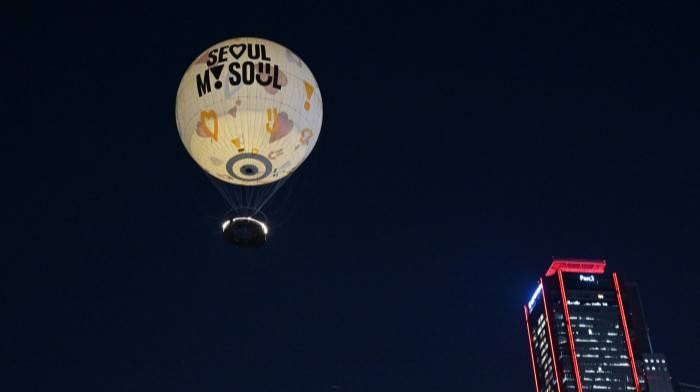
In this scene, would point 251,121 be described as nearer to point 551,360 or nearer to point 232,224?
point 232,224

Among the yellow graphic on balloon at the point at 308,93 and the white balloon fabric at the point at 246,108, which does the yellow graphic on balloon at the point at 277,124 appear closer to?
the white balloon fabric at the point at 246,108

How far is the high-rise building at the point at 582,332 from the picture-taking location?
12519 cm

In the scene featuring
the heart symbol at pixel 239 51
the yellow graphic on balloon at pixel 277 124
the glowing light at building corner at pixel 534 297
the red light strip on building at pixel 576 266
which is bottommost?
the yellow graphic on balloon at pixel 277 124

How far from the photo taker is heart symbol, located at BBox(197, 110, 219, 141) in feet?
47.2

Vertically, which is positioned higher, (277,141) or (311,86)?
(311,86)

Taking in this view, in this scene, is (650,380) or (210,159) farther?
(650,380)

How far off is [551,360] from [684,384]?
48451mm

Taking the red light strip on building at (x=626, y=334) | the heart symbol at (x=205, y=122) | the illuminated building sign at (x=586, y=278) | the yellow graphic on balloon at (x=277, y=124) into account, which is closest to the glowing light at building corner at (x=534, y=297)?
the illuminated building sign at (x=586, y=278)

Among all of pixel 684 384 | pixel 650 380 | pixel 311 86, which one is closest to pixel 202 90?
pixel 311 86

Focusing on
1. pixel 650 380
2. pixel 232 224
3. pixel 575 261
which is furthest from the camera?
pixel 650 380

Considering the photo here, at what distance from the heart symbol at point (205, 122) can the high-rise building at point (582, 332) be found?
381 ft

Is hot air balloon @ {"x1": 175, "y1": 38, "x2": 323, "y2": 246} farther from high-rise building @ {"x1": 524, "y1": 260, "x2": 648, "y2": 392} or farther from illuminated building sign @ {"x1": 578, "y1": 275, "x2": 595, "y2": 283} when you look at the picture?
illuminated building sign @ {"x1": 578, "y1": 275, "x2": 595, "y2": 283}

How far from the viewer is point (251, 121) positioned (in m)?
14.3

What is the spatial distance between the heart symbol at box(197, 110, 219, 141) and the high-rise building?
116274 millimetres
